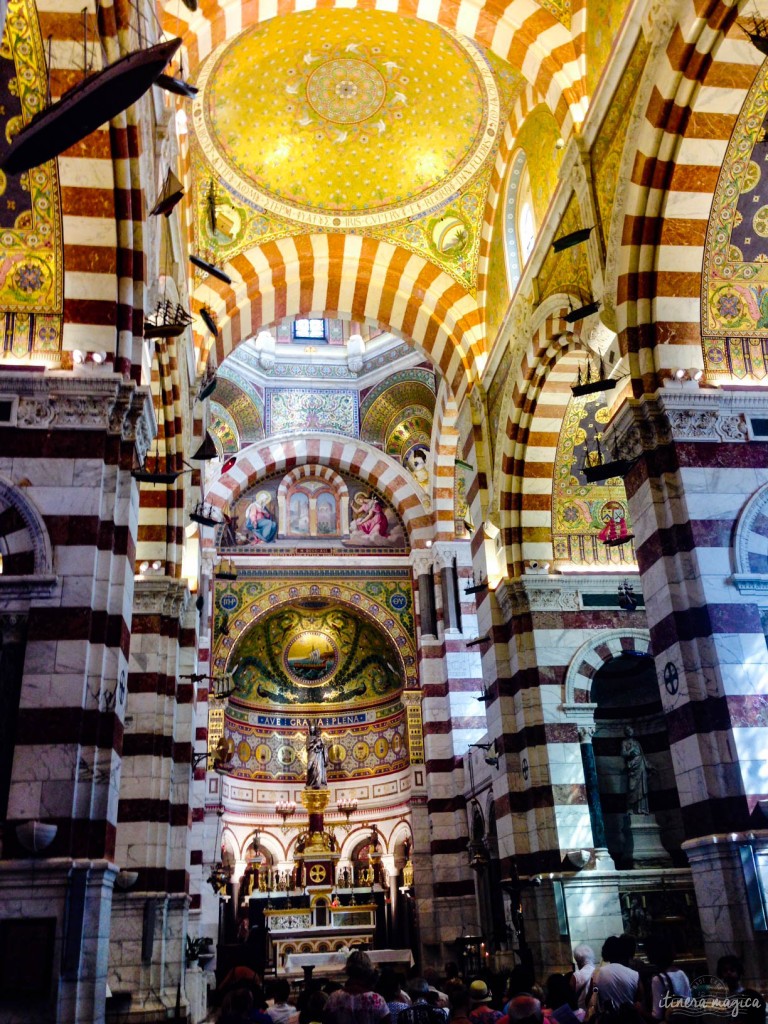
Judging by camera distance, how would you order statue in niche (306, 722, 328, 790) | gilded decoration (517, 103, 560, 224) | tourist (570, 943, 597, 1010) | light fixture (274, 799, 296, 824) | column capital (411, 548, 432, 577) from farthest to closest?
light fixture (274, 799, 296, 824)
statue in niche (306, 722, 328, 790)
column capital (411, 548, 432, 577)
gilded decoration (517, 103, 560, 224)
tourist (570, 943, 597, 1010)

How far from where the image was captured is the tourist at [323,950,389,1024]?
443cm

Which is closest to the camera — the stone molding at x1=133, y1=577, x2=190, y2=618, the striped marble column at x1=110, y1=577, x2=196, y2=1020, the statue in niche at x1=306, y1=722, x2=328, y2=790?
the striped marble column at x1=110, y1=577, x2=196, y2=1020

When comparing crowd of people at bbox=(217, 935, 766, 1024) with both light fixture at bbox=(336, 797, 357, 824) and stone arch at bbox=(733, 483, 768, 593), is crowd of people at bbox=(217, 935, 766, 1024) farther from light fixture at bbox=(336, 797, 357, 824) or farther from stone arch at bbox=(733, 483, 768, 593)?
light fixture at bbox=(336, 797, 357, 824)

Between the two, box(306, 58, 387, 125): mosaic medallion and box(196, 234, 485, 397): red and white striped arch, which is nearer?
box(306, 58, 387, 125): mosaic medallion

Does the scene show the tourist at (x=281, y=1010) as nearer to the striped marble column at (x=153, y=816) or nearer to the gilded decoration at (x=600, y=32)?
the striped marble column at (x=153, y=816)

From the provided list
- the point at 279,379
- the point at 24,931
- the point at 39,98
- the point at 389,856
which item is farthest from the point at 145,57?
the point at 389,856

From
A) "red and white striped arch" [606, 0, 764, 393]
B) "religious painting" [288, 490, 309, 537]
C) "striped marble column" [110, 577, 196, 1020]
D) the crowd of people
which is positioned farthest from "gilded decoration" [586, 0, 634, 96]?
"religious painting" [288, 490, 309, 537]

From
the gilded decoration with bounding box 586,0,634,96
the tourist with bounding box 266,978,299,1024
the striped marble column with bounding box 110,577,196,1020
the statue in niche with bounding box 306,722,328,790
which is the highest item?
the gilded decoration with bounding box 586,0,634,96

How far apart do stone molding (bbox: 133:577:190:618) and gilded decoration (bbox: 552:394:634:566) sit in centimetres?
543

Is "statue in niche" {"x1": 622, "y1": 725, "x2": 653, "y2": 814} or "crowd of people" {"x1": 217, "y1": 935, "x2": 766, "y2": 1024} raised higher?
"statue in niche" {"x1": 622, "y1": 725, "x2": 653, "y2": 814}

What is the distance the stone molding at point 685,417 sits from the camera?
898cm

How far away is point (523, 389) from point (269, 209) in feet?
16.5

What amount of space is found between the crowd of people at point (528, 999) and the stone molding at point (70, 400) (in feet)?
16.0

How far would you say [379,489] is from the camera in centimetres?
2264
